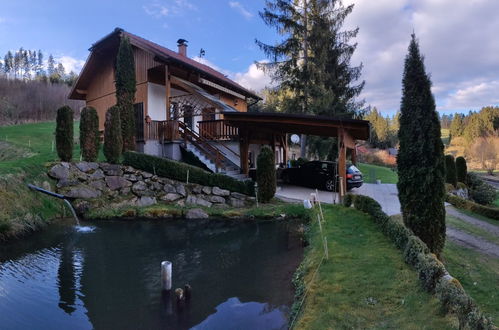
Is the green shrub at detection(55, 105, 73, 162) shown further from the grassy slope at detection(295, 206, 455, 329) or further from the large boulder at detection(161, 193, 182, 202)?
the grassy slope at detection(295, 206, 455, 329)

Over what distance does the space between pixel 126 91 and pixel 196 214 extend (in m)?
6.86

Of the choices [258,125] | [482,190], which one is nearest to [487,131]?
[482,190]

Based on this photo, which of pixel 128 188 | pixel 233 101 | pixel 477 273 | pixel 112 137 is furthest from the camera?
pixel 233 101

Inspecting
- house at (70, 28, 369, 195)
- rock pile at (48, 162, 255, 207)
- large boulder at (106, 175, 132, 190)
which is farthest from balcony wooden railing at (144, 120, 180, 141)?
large boulder at (106, 175, 132, 190)

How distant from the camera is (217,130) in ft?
55.6

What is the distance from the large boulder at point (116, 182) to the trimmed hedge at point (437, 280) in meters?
9.32

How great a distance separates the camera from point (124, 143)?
13.8 metres

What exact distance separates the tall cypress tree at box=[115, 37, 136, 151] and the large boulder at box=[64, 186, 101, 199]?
8.94ft

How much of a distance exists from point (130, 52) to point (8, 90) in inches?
1464

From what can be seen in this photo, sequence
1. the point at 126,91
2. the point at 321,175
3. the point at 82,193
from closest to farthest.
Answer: the point at 82,193
the point at 126,91
the point at 321,175

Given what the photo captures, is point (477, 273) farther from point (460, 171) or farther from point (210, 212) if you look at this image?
point (460, 171)

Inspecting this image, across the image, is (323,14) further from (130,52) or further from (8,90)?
(8,90)

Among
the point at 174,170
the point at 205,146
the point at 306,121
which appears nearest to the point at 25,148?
the point at 205,146

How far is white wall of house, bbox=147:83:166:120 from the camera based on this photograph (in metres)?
16.4
